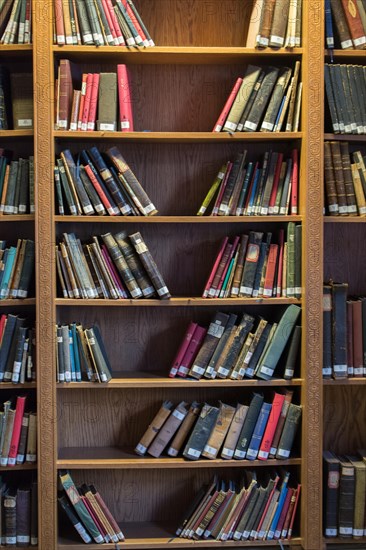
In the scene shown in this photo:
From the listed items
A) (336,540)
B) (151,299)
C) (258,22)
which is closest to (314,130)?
(258,22)

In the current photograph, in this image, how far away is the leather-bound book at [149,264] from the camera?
115 inches

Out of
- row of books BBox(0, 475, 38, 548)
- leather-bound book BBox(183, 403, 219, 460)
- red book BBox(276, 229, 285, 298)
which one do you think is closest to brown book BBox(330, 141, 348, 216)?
red book BBox(276, 229, 285, 298)

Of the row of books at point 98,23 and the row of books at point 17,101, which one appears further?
the row of books at point 17,101

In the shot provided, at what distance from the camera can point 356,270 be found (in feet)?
10.7

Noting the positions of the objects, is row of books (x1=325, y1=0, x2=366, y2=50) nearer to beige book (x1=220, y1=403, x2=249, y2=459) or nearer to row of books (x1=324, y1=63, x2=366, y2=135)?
row of books (x1=324, y1=63, x2=366, y2=135)

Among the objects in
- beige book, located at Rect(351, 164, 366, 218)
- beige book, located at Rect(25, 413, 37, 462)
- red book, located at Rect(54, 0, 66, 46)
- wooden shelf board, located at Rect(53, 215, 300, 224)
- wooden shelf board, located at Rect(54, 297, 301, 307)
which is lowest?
beige book, located at Rect(25, 413, 37, 462)

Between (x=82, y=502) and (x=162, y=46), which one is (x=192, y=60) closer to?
(x=162, y=46)

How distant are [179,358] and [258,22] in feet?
4.54

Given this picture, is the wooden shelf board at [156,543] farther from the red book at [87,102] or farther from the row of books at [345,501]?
the red book at [87,102]

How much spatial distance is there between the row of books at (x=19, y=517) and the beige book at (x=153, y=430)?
0.46 m

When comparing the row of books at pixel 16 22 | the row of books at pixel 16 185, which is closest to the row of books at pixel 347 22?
the row of books at pixel 16 22

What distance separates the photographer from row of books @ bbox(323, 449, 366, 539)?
301cm

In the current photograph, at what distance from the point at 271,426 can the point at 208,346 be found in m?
0.42

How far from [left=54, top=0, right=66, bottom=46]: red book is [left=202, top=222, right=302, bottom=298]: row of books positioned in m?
1.01
